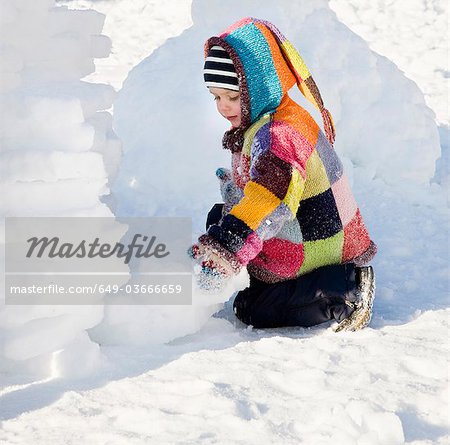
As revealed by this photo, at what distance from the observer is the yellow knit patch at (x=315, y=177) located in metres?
2.56

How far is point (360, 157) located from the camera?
4.55 meters

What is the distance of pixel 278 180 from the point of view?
238 cm

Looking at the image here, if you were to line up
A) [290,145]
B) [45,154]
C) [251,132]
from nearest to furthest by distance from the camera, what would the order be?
1. [45,154]
2. [290,145]
3. [251,132]

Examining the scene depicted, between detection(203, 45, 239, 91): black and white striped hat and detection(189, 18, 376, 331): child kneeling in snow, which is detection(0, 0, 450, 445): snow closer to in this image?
detection(189, 18, 376, 331): child kneeling in snow

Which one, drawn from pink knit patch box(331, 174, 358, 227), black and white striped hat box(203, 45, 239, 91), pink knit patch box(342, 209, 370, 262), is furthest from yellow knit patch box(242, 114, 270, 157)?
pink knit patch box(342, 209, 370, 262)

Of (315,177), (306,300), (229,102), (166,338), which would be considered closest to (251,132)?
(229,102)

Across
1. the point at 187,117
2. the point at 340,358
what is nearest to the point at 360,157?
the point at 187,117

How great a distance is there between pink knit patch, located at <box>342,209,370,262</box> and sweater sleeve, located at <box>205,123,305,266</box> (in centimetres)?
38

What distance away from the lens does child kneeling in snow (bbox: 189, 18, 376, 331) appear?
2.36 metres

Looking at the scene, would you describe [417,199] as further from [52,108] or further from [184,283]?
[52,108]

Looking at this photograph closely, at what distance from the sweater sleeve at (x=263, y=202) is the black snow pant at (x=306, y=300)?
1.19 ft
